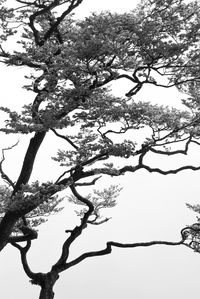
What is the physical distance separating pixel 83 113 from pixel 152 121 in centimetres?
146

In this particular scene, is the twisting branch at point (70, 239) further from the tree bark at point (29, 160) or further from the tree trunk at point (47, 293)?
the tree bark at point (29, 160)

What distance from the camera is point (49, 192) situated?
9.27 metres

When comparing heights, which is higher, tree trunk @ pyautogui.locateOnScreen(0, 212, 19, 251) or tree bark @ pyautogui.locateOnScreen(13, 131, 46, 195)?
tree bark @ pyautogui.locateOnScreen(13, 131, 46, 195)

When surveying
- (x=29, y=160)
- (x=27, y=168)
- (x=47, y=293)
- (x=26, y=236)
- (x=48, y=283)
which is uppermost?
(x=29, y=160)

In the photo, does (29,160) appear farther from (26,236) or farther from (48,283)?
(48,283)

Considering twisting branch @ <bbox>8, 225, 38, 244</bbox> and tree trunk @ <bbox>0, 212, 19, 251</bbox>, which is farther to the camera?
twisting branch @ <bbox>8, 225, 38, 244</bbox>

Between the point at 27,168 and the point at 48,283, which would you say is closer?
the point at 27,168

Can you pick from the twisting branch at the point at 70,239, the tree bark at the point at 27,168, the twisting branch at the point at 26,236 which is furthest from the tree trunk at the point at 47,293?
the tree bark at the point at 27,168

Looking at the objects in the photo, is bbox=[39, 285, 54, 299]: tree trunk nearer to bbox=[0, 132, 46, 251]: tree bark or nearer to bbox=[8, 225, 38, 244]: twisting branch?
bbox=[8, 225, 38, 244]: twisting branch

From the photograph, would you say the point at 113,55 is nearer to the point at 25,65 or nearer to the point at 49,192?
the point at 25,65

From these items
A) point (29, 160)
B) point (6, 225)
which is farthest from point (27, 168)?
point (6, 225)

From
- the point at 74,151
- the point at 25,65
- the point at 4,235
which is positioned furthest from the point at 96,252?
the point at 25,65

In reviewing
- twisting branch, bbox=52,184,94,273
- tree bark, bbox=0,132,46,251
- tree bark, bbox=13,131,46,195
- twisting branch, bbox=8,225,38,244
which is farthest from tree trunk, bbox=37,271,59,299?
tree bark, bbox=13,131,46,195

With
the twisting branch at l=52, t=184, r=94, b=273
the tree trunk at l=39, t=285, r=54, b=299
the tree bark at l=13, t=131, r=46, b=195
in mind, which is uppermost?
the tree bark at l=13, t=131, r=46, b=195
